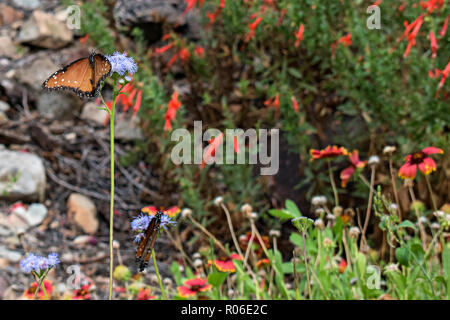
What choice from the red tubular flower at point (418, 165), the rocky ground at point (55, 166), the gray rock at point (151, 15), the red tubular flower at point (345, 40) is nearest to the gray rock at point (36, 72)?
the rocky ground at point (55, 166)

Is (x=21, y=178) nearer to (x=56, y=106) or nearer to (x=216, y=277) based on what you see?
(x=56, y=106)

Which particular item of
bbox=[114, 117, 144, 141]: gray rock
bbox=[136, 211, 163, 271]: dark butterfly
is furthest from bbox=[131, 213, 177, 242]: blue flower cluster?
bbox=[114, 117, 144, 141]: gray rock

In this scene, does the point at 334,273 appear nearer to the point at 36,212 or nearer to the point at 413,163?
the point at 413,163

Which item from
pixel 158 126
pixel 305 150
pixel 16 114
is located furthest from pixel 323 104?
pixel 16 114

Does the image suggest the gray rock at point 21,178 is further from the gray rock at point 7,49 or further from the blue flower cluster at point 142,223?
the blue flower cluster at point 142,223

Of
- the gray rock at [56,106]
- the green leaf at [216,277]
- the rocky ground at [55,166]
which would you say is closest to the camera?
Result: the green leaf at [216,277]

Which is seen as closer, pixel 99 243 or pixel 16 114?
pixel 99 243
